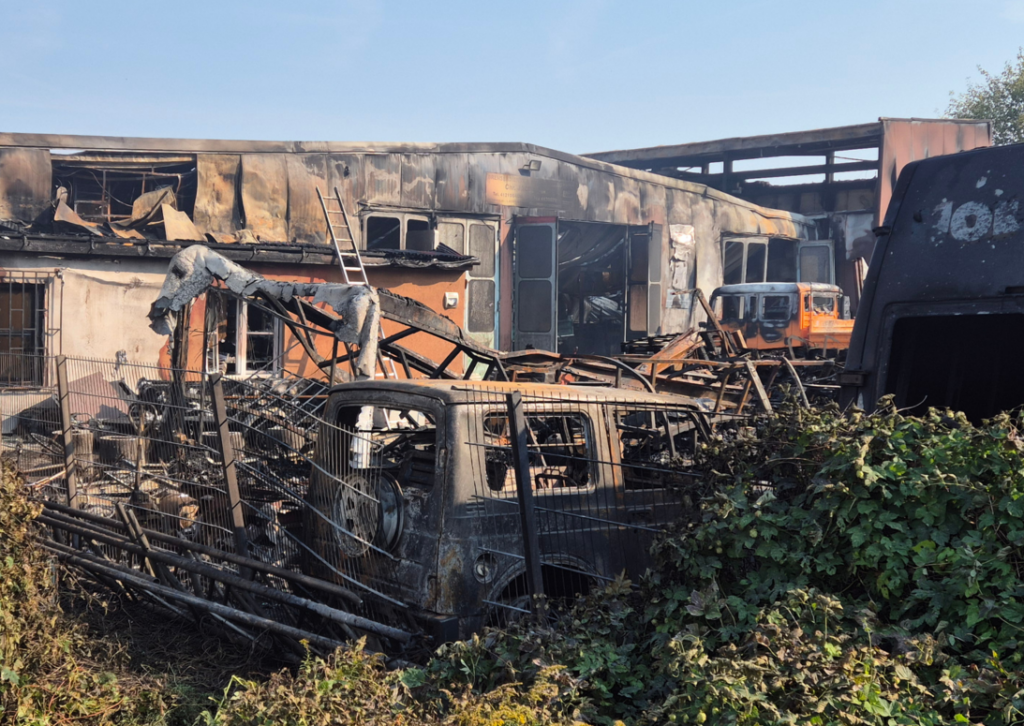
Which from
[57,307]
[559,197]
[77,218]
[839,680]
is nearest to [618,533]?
[839,680]

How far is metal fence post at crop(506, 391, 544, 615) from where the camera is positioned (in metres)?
3.78

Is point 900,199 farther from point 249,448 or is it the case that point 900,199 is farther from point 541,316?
point 541,316

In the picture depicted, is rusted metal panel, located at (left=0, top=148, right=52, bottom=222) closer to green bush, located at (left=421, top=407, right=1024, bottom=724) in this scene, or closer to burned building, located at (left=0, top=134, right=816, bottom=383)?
burned building, located at (left=0, top=134, right=816, bottom=383)

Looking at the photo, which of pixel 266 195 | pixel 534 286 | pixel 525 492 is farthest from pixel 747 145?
pixel 525 492

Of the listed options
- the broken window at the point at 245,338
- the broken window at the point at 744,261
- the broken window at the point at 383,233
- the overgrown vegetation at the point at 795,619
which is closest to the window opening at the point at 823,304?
the broken window at the point at 744,261

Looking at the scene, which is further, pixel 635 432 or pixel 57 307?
pixel 57 307

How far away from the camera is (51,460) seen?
24.5ft

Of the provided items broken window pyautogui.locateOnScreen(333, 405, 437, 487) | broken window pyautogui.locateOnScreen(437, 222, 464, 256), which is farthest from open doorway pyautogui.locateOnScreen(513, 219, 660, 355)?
broken window pyautogui.locateOnScreen(333, 405, 437, 487)

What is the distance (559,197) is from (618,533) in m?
17.7

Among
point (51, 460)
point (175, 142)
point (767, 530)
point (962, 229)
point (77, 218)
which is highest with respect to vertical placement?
point (175, 142)

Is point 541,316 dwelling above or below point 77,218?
below

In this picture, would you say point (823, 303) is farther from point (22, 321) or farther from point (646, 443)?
point (22, 321)

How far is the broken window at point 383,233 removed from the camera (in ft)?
63.7

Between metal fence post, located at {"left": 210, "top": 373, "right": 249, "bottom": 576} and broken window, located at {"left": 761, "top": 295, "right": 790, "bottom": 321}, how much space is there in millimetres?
13172
